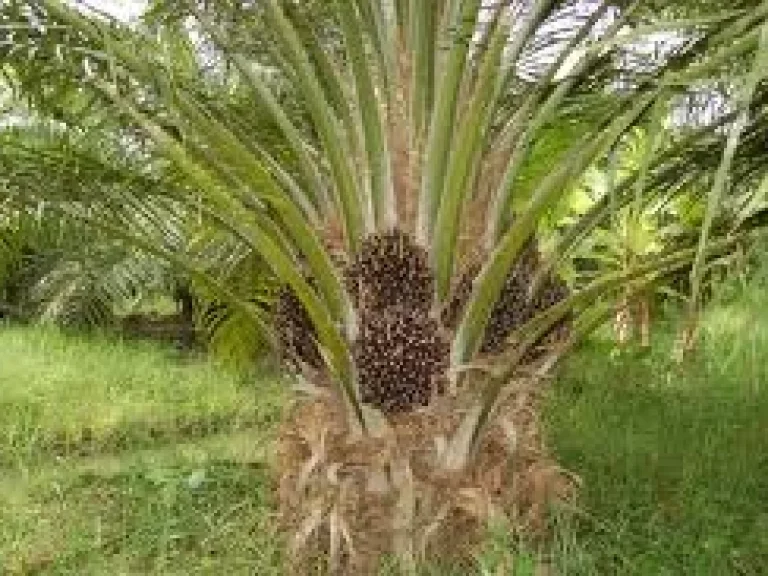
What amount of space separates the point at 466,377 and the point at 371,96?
0.98m

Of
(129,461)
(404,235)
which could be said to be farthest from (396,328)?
(129,461)

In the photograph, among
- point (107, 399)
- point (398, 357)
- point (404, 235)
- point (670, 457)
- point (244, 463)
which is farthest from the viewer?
point (107, 399)

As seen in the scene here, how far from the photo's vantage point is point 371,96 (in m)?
4.04

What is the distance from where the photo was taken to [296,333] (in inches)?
170

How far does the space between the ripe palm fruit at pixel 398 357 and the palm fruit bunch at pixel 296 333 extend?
13.0 inches

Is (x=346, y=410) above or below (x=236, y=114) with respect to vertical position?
below

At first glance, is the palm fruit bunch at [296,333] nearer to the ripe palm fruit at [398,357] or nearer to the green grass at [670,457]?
the ripe palm fruit at [398,357]

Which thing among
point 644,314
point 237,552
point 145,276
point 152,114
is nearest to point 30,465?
point 237,552

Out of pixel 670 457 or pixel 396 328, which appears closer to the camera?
pixel 396 328

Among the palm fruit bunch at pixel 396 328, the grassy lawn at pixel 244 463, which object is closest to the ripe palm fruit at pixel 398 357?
the palm fruit bunch at pixel 396 328

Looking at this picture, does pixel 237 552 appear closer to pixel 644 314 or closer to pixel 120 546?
pixel 120 546

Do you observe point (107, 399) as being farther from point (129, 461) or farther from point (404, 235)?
point (404, 235)

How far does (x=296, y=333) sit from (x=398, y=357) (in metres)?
0.51

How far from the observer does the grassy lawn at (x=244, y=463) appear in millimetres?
4539
